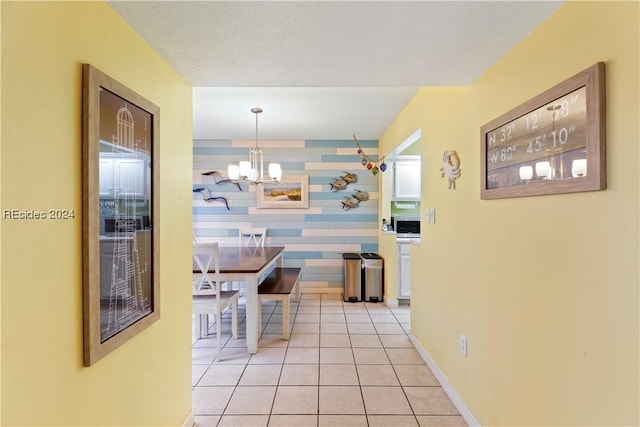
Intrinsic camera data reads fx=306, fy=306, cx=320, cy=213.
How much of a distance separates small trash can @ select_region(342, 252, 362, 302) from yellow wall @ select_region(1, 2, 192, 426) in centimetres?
324

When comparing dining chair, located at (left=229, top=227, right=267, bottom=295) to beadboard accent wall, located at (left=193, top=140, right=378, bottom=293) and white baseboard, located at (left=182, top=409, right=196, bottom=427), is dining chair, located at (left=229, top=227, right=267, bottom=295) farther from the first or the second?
white baseboard, located at (left=182, top=409, right=196, bottom=427)

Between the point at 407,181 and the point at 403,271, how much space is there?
1.38 meters

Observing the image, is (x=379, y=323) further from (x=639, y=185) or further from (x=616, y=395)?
(x=639, y=185)

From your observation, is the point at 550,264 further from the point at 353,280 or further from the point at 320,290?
the point at 320,290

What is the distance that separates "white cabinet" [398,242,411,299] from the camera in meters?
4.12

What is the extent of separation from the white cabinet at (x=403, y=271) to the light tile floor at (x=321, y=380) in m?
0.73

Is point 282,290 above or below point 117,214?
below

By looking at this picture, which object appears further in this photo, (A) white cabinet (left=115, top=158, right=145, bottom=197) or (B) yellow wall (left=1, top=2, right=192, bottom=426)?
(A) white cabinet (left=115, top=158, right=145, bottom=197)

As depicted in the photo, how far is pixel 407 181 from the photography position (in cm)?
464

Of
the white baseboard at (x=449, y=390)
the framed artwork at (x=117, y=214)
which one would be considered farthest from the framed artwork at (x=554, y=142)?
the framed artwork at (x=117, y=214)

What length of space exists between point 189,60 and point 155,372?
4.97 feet

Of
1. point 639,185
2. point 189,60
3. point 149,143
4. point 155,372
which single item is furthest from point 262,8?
point 155,372

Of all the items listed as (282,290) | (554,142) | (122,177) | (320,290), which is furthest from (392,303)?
(122,177)

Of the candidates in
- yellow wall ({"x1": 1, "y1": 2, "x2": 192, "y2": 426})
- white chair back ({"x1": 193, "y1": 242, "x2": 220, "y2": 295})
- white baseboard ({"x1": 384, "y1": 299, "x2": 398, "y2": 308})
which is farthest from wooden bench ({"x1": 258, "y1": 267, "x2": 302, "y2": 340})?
yellow wall ({"x1": 1, "y1": 2, "x2": 192, "y2": 426})
